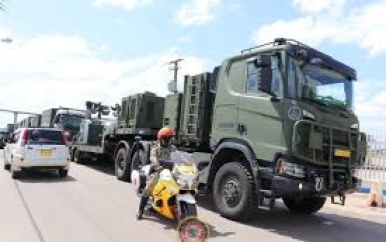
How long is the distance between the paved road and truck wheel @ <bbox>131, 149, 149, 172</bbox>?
95 centimetres

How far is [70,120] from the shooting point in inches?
1148

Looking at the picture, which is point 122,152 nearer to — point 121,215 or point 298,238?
point 121,215

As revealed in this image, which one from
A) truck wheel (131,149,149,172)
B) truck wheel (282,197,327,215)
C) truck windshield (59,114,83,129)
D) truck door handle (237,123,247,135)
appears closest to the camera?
truck door handle (237,123,247,135)

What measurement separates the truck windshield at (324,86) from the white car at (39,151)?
29.5ft

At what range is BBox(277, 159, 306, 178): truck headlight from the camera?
340 inches

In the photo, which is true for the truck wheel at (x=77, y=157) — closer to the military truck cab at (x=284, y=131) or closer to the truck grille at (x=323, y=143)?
the military truck cab at (x=284, y=131)

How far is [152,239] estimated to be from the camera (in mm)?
7570

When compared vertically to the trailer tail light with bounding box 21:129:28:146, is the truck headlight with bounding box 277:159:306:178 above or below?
below

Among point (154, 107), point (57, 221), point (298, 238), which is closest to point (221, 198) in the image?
point (298, 238)

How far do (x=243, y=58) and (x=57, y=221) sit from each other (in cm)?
466

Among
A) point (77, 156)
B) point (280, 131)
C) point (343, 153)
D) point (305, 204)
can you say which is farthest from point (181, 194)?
point (77, 156)

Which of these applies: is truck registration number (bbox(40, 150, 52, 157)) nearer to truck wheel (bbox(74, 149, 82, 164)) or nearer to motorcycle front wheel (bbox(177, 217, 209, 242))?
truck wheel (bbox(74, 149, 82, 164))

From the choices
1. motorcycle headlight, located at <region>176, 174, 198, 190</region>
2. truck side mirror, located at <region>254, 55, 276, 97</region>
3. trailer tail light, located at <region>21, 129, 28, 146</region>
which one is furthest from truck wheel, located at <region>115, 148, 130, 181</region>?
motorcycle headlight, located at <region>176, 174, 198, 190</region>

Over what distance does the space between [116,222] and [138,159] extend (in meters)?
5.74
